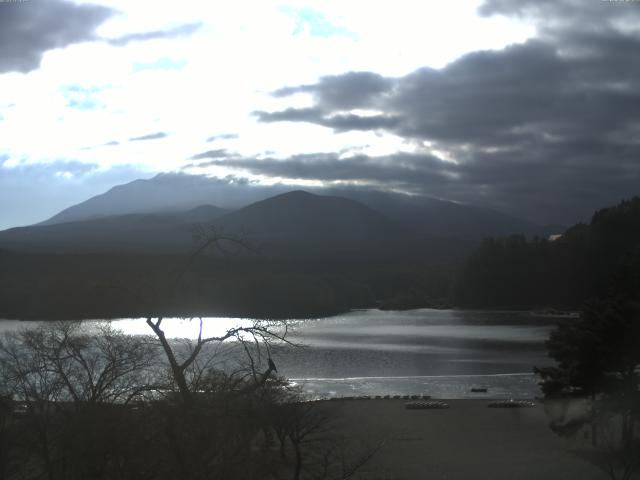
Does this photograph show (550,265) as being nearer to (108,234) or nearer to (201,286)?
(108,234)

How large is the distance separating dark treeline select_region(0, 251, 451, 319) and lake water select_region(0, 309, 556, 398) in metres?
1.95

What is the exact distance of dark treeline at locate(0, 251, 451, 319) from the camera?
9.07 m

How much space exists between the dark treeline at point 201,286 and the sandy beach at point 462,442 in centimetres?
590

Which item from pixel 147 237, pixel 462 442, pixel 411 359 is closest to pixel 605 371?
pixel 462 442

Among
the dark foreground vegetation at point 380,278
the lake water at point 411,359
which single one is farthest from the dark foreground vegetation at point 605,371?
the dark foreground vegetation at point 380,278

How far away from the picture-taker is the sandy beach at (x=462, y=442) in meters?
16.0

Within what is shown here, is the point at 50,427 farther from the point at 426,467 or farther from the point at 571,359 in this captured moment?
the point at 571,359

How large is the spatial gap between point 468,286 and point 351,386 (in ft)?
253

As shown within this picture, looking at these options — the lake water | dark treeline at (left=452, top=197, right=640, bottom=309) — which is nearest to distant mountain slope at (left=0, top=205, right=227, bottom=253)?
the lake water

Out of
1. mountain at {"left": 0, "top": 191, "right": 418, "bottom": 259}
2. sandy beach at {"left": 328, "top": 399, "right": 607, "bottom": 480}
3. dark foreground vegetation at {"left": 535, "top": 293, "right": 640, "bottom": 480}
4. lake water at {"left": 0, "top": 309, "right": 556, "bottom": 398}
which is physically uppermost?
mountain at {"left": 0, "top": 191, "right": 418, "bottom": 259}

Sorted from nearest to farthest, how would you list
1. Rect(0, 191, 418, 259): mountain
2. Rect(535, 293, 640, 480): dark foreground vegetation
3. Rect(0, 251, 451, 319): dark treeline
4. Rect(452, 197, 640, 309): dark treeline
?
Rect(0, 251, 451, 319): dark treeline < Rect(535, 293, 640, 480): dark foreground vegetation < Rect(0, 191, 418, 259): mountain < Rect(452, 197, 640, 309): dark treeline

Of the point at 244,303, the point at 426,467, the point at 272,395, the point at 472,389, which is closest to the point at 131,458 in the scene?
the point at 272,395

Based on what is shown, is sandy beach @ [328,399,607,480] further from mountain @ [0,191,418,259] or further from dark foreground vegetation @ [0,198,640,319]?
mountain @ [0,191,418,259]

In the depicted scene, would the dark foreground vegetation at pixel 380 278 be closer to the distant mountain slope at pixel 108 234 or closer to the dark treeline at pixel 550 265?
the dark treeline at pixel 550 265
